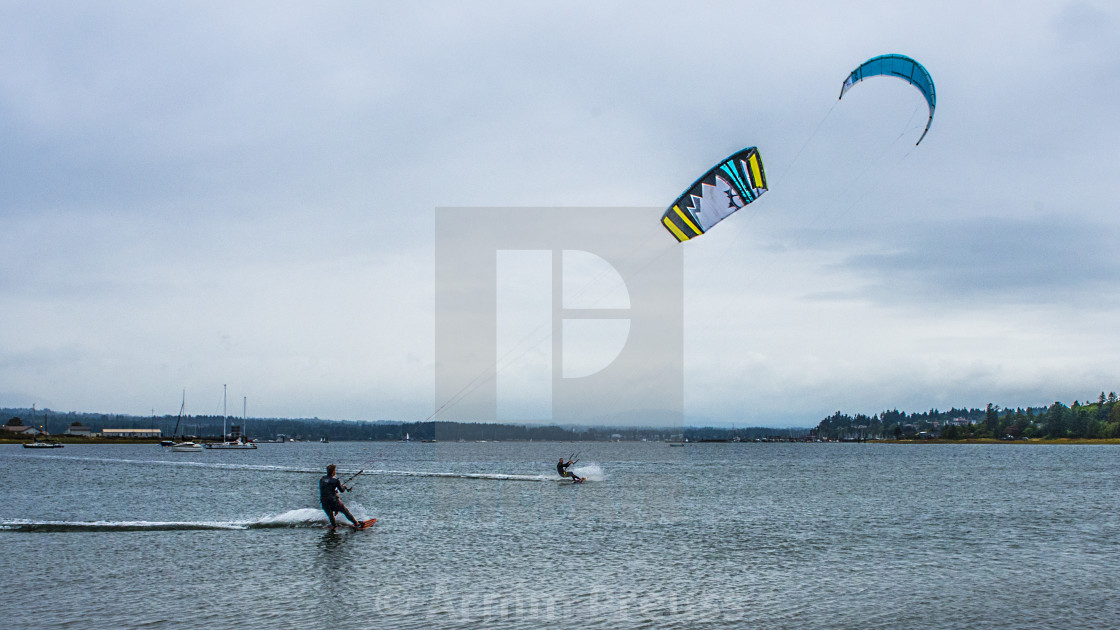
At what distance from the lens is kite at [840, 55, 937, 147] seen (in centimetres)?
1850

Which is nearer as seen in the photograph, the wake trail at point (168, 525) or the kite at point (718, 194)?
the kite at point (718, 194)

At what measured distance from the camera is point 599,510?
2842cm

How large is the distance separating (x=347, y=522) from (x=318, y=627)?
1140 cm

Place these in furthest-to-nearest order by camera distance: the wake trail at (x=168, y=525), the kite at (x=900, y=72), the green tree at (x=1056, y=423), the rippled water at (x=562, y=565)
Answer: the green tree at (x=1056, y=423) → the wake trail at (x=168, y=525) → the kite at (x=900, y=72) → the rippled water at (x=562, y=565)

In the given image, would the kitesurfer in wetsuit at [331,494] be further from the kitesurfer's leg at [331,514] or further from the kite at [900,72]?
the kite at [900,72]

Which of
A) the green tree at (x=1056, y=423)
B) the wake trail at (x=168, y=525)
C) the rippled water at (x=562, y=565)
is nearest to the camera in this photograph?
the rippled water at (x=562, y=565)

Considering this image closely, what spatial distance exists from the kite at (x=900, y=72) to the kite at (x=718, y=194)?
2.71 metres

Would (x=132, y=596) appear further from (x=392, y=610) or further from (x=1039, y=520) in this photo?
(x=1039, y=520)

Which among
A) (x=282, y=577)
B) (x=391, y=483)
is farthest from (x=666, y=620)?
(x=391, y=483)

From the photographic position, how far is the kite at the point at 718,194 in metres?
20.2

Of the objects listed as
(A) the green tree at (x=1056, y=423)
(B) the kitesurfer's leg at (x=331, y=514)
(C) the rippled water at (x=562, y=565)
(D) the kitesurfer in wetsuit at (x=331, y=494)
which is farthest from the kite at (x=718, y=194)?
(A) the green tree at (x=1056, y=423)

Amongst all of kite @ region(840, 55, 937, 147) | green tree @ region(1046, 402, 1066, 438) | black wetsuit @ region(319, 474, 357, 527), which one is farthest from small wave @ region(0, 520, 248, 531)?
green tree @ region(1046, 402, 1066, 438)

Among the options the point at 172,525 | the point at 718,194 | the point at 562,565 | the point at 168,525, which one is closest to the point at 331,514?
the point at 172,525

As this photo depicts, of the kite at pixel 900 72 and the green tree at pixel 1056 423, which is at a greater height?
the kite at pixel 900 72
